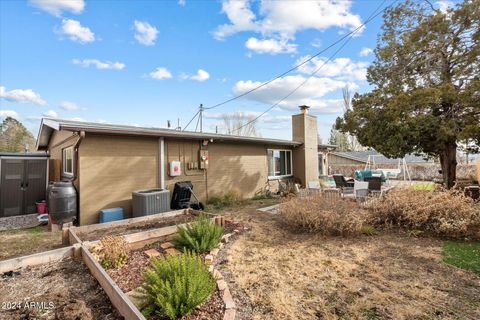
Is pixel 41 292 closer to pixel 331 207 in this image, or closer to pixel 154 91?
pixel 331 207

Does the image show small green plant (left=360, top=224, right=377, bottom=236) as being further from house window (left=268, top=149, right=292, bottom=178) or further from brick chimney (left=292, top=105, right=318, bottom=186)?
brick chimney (left=292, top=105, right=318, bottom=186)

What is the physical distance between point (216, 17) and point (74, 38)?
18.9ft

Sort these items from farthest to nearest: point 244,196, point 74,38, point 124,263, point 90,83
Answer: point 90,83 < point 244,196 < point 74,38 < point 124,263

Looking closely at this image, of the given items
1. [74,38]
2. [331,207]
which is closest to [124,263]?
[331,207]

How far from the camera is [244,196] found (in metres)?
10.8

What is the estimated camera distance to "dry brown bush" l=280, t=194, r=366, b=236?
17.2ft

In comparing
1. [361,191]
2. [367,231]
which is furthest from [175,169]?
[361,191]

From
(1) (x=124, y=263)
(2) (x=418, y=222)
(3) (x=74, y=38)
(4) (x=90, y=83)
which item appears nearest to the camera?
(1) (x=124, y=263)

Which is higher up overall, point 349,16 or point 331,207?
point 349,16

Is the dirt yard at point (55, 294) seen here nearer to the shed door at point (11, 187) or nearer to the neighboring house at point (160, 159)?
the neighboring house at point (160, 159)

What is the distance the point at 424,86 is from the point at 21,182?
1498 centimetres

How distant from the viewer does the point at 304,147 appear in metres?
12.8

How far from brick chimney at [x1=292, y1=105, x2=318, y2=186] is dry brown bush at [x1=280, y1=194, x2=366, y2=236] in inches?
273

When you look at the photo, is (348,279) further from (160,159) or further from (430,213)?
(160,159)
